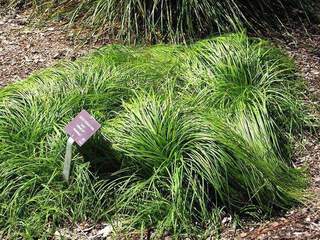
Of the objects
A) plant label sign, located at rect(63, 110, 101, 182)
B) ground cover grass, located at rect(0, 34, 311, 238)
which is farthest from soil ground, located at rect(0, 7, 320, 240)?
plant label sign, located at rect(63, 110, 101, 182)

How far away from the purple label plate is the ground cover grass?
10.5 inches

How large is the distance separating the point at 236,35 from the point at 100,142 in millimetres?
1796

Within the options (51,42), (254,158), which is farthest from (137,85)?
(51,42)

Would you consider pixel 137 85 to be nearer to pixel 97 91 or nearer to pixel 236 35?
pixel 97 91

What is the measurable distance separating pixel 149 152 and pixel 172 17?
7.18ft

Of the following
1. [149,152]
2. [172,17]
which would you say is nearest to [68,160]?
[149,152]

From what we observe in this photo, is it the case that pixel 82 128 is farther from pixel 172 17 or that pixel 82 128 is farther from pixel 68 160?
pixel 172 17

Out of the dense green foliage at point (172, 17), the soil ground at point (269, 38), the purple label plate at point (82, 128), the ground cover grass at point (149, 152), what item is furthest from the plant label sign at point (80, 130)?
the dense green foliage at point (172, 17)

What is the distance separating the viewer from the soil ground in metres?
3.71

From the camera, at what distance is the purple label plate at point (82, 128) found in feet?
12.1

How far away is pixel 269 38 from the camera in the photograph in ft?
19.2

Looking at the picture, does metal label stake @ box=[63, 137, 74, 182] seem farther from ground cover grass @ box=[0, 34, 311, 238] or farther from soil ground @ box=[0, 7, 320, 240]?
soil ground @ box=[0, 7, 320, 240]

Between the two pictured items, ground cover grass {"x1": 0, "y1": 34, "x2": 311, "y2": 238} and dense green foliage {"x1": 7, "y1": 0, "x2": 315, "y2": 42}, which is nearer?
ground cover grass {"x1": 0, "y1": 34, "x2": 311, "y2": 238}

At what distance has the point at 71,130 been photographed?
3.78 metres
